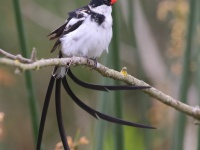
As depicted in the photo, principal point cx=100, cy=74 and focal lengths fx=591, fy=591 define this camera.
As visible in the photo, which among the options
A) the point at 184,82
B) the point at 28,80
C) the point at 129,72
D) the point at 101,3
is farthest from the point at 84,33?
the point at 129,72

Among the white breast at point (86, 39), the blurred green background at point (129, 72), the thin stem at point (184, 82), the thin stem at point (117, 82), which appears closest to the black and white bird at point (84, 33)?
the white breast at point (86, 39)

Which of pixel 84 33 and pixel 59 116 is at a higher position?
pixel 84 33

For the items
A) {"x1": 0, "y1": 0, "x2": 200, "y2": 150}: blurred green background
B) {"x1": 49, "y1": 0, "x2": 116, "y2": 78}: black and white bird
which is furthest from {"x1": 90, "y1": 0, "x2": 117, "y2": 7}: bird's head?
{"x1": 0, "y1": 0, "x2": 200, "y2": 150}: blurred green background

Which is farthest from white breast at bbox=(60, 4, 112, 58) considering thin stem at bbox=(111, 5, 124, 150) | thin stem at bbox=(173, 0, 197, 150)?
thin stem at bbox=(173, 0, 197, 150)

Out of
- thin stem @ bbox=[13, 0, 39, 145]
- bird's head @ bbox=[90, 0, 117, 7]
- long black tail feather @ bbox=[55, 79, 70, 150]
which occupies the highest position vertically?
bird's head @ bbox=[90, 0, 117, 7]

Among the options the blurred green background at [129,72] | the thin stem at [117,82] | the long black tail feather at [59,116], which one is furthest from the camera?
the blurred green background at [129,72]

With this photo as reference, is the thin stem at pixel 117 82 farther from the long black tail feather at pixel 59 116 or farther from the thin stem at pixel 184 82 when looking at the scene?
the long black tail feather at pixel 59 116

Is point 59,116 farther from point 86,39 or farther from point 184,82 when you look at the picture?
point 184,82

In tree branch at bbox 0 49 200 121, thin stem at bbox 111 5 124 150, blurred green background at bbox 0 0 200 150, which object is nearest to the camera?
tree branch at bbox 0 49 200 121

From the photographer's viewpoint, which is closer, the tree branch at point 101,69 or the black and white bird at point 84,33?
the tree branch at point 101,69

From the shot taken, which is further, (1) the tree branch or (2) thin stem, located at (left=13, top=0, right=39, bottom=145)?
(2) thin stem, located at (left=13, top=0, right=39, bottom=145)

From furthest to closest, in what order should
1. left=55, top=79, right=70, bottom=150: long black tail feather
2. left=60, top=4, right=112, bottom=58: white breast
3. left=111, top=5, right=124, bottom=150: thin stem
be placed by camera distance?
1. left=111, top=5, right=124, bottom=150: thin stem
2. left=60, top=4, right=112, bottom=58: white breast
3. left=55, top=79, right=70, bottom=150: long black tail feather

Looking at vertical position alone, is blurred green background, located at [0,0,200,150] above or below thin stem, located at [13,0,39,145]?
above

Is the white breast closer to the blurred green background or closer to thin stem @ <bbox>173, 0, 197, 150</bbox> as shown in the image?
thin stem @ <bbox>173, 0, 197, 150</bbox>
